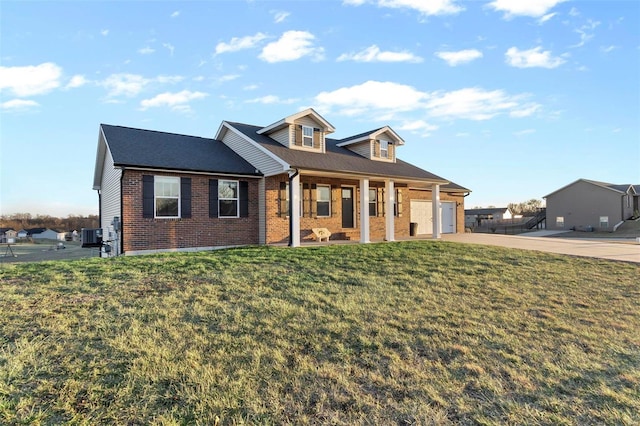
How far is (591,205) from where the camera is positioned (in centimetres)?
3581

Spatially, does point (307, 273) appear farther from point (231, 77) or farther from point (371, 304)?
point (231, 77)

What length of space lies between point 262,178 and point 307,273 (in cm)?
715

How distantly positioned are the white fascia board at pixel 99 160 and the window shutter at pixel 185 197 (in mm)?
3647

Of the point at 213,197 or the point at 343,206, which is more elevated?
the point at 213,197

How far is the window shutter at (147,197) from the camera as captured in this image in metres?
11.9

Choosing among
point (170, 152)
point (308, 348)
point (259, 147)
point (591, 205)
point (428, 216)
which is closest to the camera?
point (308, 348)

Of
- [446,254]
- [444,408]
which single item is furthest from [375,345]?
[446,254]

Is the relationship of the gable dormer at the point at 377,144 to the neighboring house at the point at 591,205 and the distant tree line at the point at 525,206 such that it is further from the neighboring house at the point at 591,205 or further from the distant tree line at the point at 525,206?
the distant tree line at the point at 525,206

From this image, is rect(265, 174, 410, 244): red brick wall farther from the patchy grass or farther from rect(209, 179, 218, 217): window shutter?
the patchy grass

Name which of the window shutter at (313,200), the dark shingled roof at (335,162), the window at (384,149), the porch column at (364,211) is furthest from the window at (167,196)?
the window at (384,149)

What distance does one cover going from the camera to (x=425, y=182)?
56.6 feet

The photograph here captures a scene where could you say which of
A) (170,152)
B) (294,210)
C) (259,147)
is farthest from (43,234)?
(294,210)

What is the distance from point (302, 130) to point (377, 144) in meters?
4.44

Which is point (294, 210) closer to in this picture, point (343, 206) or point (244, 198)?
point (244, 198)
